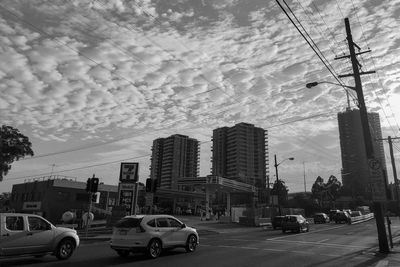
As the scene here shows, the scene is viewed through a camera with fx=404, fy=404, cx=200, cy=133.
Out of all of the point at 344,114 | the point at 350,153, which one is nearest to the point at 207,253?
the point at 344,114

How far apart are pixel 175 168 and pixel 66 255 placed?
37926 mm

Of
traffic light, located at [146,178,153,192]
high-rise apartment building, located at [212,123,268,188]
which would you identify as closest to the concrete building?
high-rise apartment building, located at [212,123,268,188]

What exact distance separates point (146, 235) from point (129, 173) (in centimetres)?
1807

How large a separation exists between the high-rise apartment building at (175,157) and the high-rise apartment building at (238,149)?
2.58 meters

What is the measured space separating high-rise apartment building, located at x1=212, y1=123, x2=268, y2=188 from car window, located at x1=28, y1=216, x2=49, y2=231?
86.8 ft

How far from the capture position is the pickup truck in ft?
40.6

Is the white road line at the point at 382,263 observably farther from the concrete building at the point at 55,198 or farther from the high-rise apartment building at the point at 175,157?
the concrete building at the point at 55,198

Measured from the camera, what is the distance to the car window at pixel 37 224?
13.2m

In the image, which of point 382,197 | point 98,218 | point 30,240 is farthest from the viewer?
point 98,218

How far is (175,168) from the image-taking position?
51.7m

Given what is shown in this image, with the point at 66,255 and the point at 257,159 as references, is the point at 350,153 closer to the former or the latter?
the point at 257,159

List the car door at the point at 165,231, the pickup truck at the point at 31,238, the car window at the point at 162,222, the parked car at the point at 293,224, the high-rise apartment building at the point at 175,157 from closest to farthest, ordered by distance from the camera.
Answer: the pickup truck at the point at 31,238 → the car door at the point at 165,231 → the car window at the point at 162,222 → the parked car at the point at 293,224 → the high-rise apartment building at the point at 175,157

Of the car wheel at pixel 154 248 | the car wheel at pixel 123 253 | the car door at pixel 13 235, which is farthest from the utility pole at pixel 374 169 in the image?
the car door at pixel 13 235

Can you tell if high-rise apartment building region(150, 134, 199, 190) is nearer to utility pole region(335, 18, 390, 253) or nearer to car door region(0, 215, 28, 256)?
utility pole region(335, 18, 390, 253)
